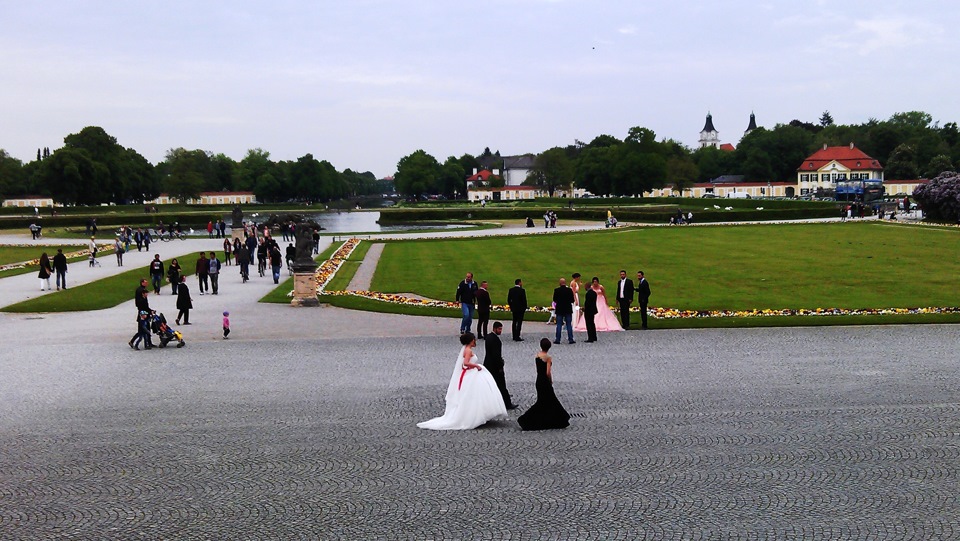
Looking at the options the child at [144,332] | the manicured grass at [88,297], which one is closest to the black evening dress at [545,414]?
the child at [144,332]

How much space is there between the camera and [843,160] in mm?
147250

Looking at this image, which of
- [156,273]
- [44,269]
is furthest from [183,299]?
[44,269]

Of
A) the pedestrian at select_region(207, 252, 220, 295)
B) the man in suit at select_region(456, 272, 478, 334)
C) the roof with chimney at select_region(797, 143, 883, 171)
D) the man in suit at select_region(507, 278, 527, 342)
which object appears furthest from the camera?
the roof with chimney at select_region(797, 143, 883, 171)

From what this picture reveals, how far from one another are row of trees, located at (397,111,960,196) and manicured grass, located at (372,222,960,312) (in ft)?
249

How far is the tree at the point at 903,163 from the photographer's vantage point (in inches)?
5546

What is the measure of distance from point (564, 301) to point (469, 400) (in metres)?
8.20

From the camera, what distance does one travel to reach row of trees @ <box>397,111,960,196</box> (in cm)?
13838

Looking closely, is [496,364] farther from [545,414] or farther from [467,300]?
[467,300]

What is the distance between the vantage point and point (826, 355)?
19.5 meters

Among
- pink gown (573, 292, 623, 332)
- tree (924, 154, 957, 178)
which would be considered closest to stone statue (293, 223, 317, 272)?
pink gown (573, 292, 623, 332)

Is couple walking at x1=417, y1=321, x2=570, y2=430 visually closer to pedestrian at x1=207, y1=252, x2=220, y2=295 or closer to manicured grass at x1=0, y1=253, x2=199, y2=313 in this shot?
manicured grass at x1=0, y1=253, x2=199, y2=313

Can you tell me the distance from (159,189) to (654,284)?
162339 mm

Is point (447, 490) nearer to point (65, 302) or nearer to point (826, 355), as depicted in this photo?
point (826, 355)

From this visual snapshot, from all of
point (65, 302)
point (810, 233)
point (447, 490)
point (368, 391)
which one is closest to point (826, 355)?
point (368, 391)
